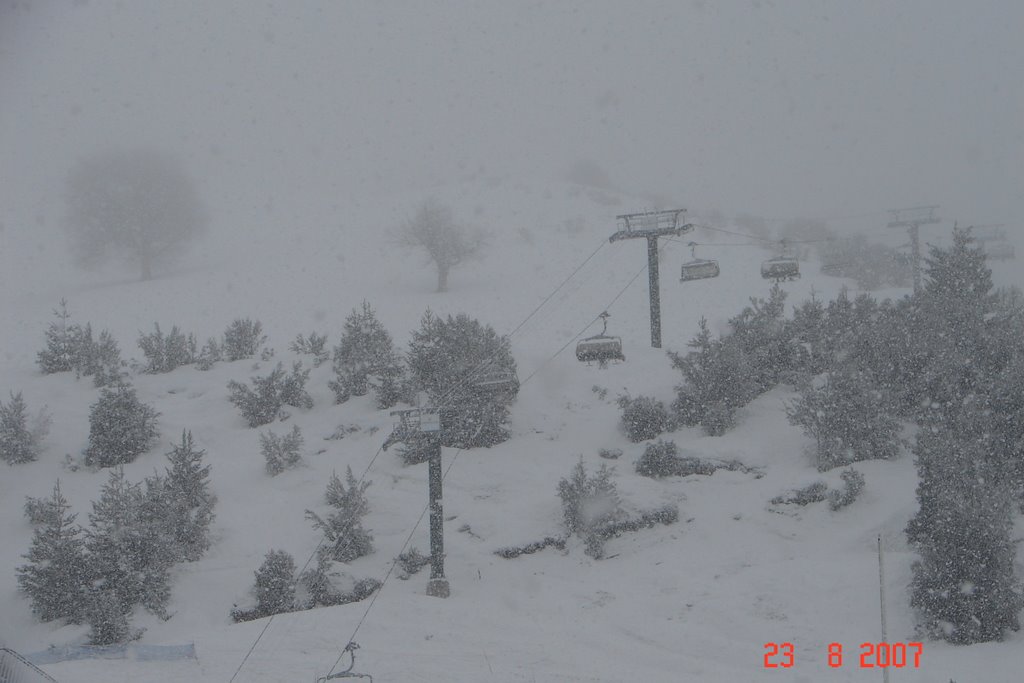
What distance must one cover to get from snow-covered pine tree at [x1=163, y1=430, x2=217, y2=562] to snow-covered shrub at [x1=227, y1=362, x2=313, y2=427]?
13.8ft

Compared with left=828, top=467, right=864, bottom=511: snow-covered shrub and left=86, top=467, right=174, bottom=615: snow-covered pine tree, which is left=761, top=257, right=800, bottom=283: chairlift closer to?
left=828, top=467, right=864, bottom=511: snow-covered shrub

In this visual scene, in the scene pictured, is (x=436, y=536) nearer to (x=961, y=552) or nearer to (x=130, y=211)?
(x=961, y=552)

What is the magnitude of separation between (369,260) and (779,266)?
39.6 meters

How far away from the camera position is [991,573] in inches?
492

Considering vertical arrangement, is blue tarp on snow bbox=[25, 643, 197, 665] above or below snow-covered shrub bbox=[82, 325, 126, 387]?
below

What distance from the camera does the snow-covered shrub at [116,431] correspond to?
20.3m

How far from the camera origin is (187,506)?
17.6 meters

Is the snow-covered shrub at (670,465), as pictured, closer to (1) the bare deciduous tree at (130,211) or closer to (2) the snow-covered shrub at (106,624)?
(2) the snow-covered shrub at (106,624)

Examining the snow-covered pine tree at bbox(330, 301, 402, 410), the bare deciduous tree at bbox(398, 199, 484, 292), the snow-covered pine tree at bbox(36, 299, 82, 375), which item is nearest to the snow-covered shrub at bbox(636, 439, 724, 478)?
the snow-covered pine tree at bbox(330, 301, 402, 410)

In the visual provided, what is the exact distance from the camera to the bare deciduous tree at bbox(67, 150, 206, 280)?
49.9 m

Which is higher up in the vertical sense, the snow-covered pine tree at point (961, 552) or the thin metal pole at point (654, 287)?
the thin metal pole at point (654, 287)

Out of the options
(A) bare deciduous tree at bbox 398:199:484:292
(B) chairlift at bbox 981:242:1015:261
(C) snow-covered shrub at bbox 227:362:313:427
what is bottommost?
(C) snow-covered shrub at bbox 227:362:313:427
